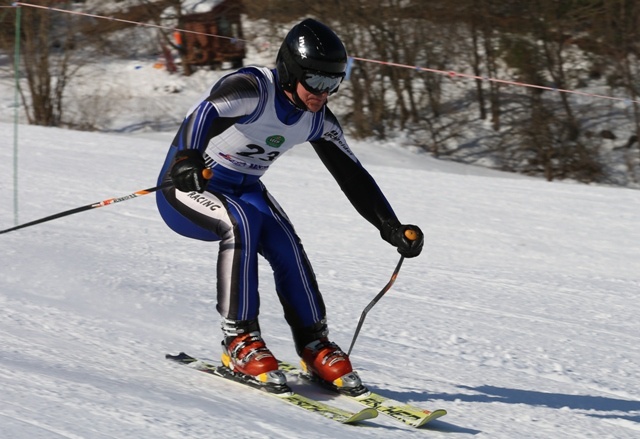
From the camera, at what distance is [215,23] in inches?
774

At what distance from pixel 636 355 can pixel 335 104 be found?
12.6 metres

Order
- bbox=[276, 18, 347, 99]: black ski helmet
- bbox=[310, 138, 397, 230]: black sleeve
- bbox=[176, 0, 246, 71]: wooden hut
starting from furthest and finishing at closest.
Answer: bbox=[176, 0, 246, 71]: wooden hut → bbox=[310, 138, 397, 230]: black sleeve → bbox=[276, 18, 347, 99]: black ski helmet

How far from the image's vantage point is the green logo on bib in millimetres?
3525

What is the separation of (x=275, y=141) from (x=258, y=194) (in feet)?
0.72

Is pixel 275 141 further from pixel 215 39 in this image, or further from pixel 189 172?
pixel 215 39

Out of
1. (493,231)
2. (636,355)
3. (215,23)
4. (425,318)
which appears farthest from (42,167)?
(215,23)

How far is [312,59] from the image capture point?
3332mm

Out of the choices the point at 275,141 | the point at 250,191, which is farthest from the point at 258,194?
the point at 275,141

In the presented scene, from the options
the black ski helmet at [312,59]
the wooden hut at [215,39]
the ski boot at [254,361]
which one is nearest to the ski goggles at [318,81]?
the black ski helmet at [312,59]

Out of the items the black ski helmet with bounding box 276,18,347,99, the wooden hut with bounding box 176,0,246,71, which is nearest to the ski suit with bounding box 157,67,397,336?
the black ski helmet with bounding box 276,18,347,99

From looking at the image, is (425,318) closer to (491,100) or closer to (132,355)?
(132,355)

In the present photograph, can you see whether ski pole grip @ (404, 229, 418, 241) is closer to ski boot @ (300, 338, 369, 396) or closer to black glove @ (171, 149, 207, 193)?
ski boot @ (300, 338, 369, 396)

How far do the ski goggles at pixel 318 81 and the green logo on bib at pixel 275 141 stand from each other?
0.25 m

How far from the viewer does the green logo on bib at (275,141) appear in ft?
11.6
